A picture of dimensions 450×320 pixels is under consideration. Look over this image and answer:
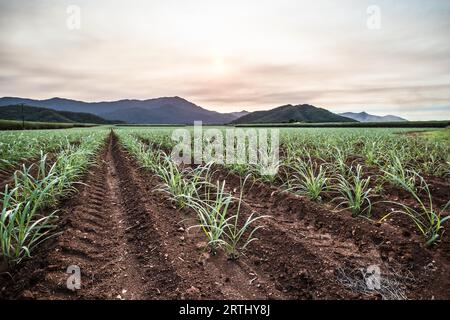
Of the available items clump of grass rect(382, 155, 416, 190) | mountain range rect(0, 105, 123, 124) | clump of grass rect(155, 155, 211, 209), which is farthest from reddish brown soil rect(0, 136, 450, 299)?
mountain range rect(0, 105, 123, 124)

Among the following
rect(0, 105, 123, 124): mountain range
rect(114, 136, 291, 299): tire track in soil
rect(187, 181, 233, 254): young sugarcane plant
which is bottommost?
rect(114, 136, 291, 299): tire track in soil

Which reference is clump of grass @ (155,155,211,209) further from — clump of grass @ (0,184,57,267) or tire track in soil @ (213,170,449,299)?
clump of grass @ (0,184,57,267)

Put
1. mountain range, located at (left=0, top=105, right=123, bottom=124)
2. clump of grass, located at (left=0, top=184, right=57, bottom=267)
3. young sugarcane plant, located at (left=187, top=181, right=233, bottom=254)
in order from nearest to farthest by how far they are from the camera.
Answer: clump of grass, located at (left=0, top=184, right=57, bottom=267) < young sugarcane plant, located at (left=187, top=181, right=233, bottom=254) < mountain range, located at (left=0, top=105, right=123, bottom=124)

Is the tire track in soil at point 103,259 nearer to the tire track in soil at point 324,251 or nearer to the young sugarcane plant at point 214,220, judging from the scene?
the young sugarcane plant at point 214,220

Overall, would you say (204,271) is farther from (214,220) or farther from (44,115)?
(44,115)

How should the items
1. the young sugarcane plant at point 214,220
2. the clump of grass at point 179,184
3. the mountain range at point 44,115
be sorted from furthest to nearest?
1. the mountain range at point 44,115
2. the clump of grass at point 179,184
3. the young sugarcane plant at point 214,220

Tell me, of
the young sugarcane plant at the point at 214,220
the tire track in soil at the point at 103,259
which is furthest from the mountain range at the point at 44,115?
the young sugarcane plant at the point at 214,220

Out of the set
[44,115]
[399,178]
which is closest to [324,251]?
[399,178]

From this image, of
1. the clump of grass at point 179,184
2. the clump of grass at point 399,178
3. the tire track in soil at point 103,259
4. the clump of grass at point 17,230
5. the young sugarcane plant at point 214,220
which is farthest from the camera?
the clump of grass at point 179,184

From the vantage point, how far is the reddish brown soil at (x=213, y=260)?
80.2 inches

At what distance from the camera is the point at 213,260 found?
2.53 meters

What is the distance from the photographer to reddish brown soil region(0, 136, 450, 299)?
204 centimetres

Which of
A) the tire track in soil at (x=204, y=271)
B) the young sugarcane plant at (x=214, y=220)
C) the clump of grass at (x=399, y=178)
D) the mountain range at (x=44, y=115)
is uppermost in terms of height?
the mountain range at (x=44, y=115)
